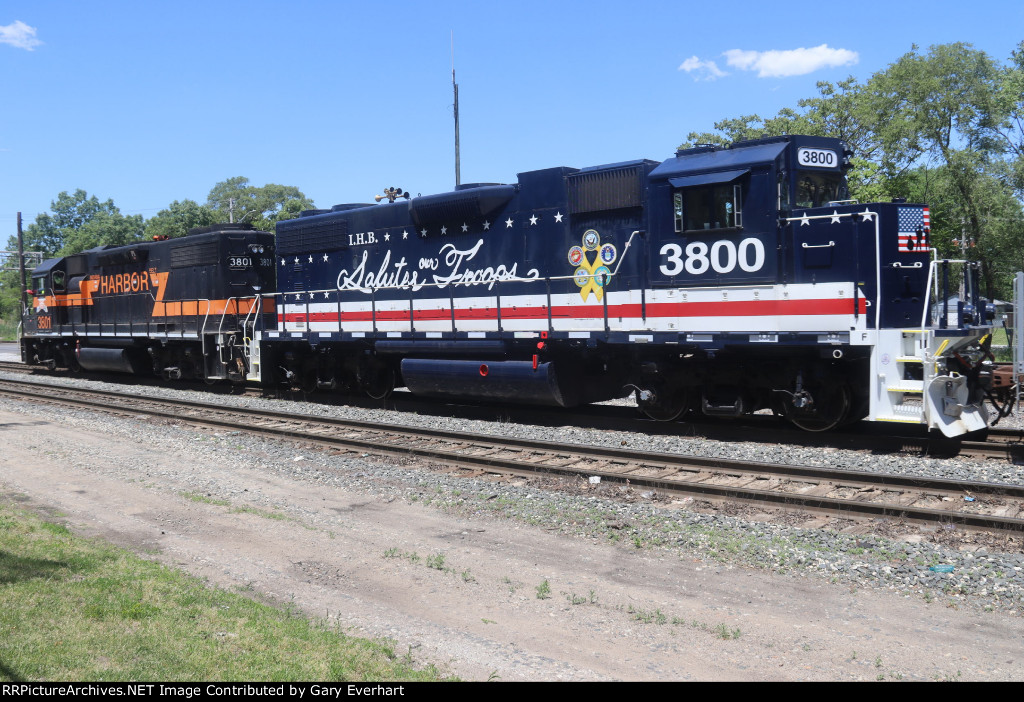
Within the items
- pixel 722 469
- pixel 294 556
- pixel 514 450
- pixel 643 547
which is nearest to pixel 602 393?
pixel 514 450

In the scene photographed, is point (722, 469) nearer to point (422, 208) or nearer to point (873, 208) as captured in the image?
point (873, 208)

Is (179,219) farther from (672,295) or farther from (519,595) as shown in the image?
(519,595)

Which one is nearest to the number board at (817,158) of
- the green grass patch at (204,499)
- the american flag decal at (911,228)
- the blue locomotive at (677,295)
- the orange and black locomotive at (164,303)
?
the blue locomotive at (677,295)

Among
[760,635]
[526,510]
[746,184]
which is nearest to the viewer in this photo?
[760,635]

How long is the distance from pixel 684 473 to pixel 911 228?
4.58m

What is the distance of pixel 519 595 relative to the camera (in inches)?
246

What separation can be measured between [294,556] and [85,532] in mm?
2335

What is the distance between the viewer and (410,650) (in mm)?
4984

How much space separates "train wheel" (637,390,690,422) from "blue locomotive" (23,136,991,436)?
1.0 inches

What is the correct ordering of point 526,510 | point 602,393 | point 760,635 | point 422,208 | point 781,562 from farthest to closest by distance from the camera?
point 422,208 → point 602,393 → point 526,510 → point 781,562 → point 760,635

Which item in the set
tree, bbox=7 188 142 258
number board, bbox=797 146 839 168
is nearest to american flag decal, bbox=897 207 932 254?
number board, bbox=797 146 839 168

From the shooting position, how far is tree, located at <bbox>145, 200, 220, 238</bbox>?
6242cm

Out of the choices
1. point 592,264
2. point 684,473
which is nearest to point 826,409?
point 684,473

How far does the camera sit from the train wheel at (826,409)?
37.6 feet
